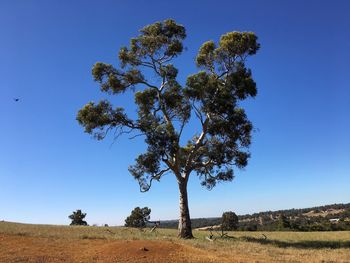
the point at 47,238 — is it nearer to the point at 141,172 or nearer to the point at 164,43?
the point at 141,172

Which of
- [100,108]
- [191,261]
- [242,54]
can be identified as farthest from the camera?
[242,54]

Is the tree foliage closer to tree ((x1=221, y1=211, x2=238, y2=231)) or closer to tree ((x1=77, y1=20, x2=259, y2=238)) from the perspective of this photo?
tree ((x1=77, y1=20, x2=259, y2=238))

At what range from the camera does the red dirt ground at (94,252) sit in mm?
17047

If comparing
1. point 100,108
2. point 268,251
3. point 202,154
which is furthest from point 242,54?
point 268,251

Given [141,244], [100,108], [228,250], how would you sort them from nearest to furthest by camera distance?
[141,244], [228,250], [100,108]

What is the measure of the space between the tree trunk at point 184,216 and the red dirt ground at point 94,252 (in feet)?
32.2

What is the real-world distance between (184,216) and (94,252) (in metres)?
12.5

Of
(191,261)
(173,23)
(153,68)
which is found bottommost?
(191,261)

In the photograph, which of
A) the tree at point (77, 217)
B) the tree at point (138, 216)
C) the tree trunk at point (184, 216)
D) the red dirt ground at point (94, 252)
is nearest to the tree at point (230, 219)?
the tree at point (138, 216)

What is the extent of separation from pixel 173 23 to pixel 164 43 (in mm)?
1731

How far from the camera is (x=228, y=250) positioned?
71.8 feet

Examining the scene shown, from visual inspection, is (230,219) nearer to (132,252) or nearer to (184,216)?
(184,216)

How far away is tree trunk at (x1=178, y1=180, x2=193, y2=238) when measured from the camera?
29.8 meters

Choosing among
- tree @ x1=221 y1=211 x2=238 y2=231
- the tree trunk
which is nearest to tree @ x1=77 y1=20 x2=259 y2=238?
the tree trunk
